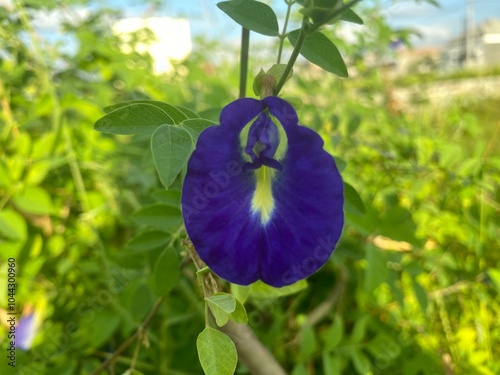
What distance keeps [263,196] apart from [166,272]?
19 cm

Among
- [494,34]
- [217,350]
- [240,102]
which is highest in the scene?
[240,102]

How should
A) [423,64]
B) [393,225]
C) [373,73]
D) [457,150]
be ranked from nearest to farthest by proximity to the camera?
[393,225]
[457,150]
[373,73]
[423,64]

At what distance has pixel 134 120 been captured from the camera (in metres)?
0.35

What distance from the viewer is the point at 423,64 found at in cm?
162

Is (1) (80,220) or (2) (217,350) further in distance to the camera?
(1) (80,220)

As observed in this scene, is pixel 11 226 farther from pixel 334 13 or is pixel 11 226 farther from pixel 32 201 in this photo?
pixel 334 13

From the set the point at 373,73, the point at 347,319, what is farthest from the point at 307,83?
the point at 347,319

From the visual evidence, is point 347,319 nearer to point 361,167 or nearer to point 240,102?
point 361,167

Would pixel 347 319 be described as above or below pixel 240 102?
below

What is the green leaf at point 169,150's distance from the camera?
32cm

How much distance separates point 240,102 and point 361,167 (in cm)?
74

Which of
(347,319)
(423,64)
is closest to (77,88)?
(347,319)

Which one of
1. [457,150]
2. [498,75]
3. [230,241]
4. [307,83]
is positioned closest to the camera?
[230,241]

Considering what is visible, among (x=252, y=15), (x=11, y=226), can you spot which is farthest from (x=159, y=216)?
(x=11, y=226)
